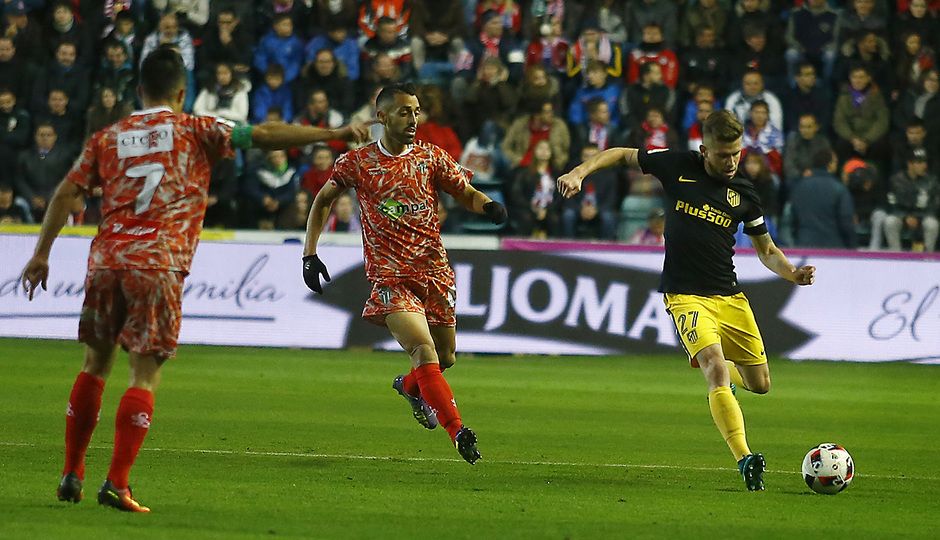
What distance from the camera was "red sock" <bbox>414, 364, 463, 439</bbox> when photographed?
898cm

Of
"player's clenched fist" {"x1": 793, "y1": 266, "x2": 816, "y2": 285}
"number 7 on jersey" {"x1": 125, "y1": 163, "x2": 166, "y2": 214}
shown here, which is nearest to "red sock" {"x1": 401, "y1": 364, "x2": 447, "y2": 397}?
"player's clenched fist" {"x1": 793, "y1": 266, "x2": 816, "y2": 285}

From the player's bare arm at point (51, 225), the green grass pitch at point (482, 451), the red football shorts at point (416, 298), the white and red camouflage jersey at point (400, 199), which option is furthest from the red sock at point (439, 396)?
the player's bare arm at point (51, 225)

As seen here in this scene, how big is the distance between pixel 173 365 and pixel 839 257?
23.4 feet

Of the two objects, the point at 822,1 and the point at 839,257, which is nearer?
the point at 839,257

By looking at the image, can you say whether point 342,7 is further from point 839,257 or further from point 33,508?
point 33,508

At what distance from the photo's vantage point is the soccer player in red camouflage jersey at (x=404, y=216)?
9.48 meters

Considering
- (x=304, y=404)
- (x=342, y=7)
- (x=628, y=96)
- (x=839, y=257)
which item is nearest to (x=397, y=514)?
(x=304, y=404)

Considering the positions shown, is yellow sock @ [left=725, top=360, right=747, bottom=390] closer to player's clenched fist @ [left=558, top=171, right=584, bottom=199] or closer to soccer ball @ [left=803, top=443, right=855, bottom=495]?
soccer ball @ [left=803, top=443, right=855, bottom=495]

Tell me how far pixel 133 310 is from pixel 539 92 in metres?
13.1

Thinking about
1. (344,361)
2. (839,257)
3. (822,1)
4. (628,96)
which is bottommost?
(344,361)

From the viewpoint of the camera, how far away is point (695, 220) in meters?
9.26

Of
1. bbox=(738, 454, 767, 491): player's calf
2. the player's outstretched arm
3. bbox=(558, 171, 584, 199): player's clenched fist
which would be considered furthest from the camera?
bbox=(558, 171, 584, 199): player's clenched fist

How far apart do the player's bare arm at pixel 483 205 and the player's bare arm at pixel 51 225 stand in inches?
117

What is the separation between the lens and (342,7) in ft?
69.6
